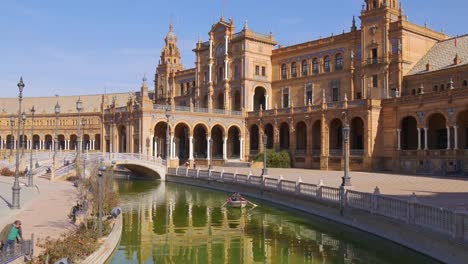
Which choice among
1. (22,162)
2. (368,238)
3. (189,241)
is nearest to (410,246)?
(368,238)

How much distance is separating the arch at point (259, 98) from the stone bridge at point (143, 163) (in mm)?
22288

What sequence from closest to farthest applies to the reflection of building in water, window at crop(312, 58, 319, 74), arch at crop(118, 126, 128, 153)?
the reflection of building in water < window at crop(312, 58, 319, 74) < arch at crop(118, 126, 128, 153)

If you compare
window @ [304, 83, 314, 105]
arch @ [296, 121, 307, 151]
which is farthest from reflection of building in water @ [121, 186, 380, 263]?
window @ [304, 83, 314, 105]

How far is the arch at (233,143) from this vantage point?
6662 cm

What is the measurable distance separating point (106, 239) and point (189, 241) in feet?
13.3

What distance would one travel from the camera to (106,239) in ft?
55.7

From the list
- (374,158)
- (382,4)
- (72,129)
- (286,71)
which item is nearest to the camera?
(374,158)

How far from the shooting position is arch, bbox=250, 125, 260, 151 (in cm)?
6506

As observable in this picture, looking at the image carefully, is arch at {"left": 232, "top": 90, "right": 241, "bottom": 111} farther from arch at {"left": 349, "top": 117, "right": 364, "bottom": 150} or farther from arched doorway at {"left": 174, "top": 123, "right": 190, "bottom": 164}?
arch at {"left": 349, "top": 117, "right": 364, "bottom": 150}

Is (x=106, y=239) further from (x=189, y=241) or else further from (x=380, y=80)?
(x=380, y=80)

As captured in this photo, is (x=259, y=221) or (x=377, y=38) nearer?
(x=259, y=221)

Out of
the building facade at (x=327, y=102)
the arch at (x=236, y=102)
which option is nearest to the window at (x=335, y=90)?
the building facade at (x=327, y=102)

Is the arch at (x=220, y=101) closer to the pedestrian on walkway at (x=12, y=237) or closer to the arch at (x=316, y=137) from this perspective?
the arch at (x=316, y=137)

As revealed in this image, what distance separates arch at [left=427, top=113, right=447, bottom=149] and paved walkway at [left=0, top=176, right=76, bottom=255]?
110 ft
